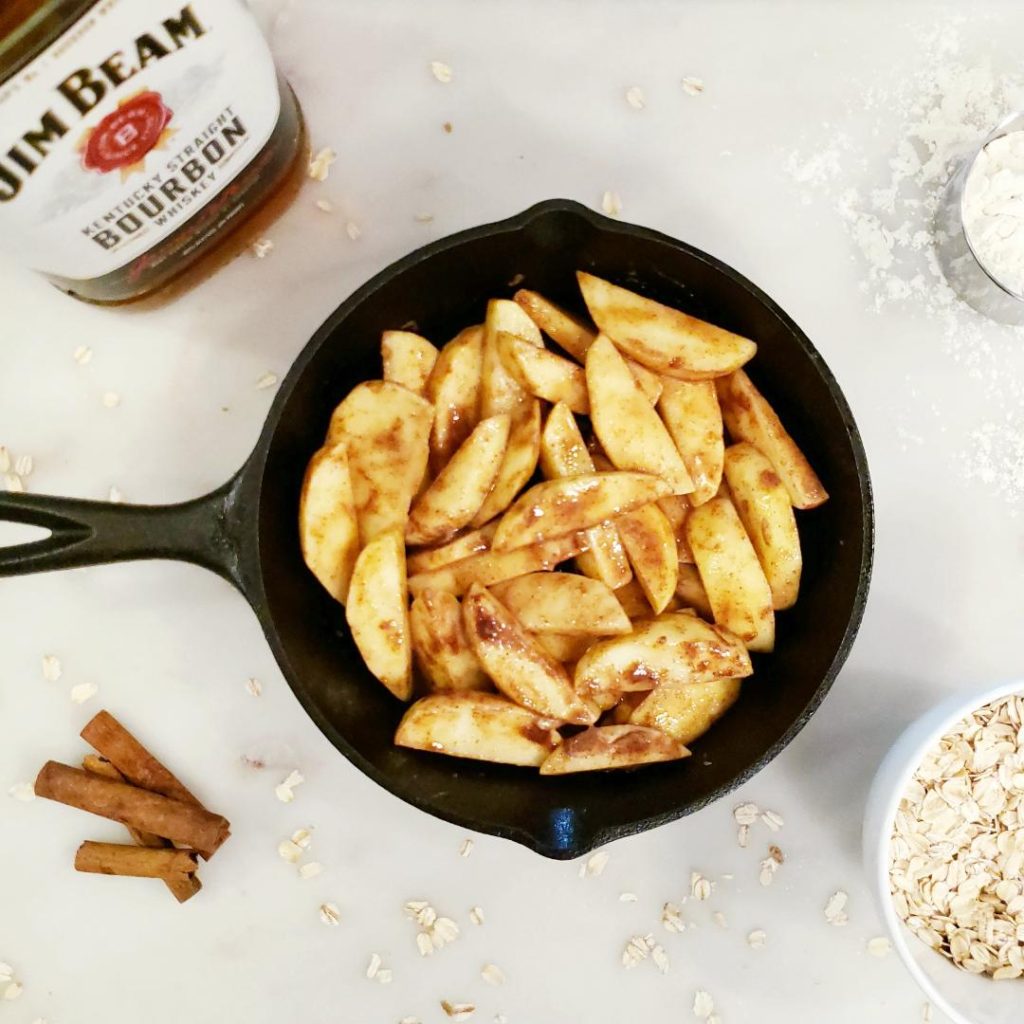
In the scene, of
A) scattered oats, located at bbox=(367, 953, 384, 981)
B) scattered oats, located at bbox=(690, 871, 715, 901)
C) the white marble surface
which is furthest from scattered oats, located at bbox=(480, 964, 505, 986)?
scattered oats, located at bbox=(690, 871, 715, 901)

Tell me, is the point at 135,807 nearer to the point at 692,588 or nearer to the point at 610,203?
the point at 692,588

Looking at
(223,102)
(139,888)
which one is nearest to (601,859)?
(139,888)

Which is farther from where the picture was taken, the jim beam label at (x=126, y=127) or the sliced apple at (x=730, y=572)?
the sliced apple at (x=730, y=572)

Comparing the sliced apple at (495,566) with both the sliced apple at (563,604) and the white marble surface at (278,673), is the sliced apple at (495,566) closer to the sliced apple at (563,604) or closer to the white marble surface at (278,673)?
the sliced apple at (563,604)

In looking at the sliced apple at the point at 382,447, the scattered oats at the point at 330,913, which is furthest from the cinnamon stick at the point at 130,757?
the sliced apple at the point at 382,447

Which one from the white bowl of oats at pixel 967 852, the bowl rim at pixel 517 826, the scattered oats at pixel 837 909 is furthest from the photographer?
the scattered oats at pixel 837 909

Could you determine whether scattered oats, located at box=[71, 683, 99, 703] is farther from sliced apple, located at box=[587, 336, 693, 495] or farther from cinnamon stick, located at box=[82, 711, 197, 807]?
sliced apple, located at box=[587, 336, 693, 495]

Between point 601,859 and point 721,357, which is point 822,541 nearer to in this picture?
point 721,357
